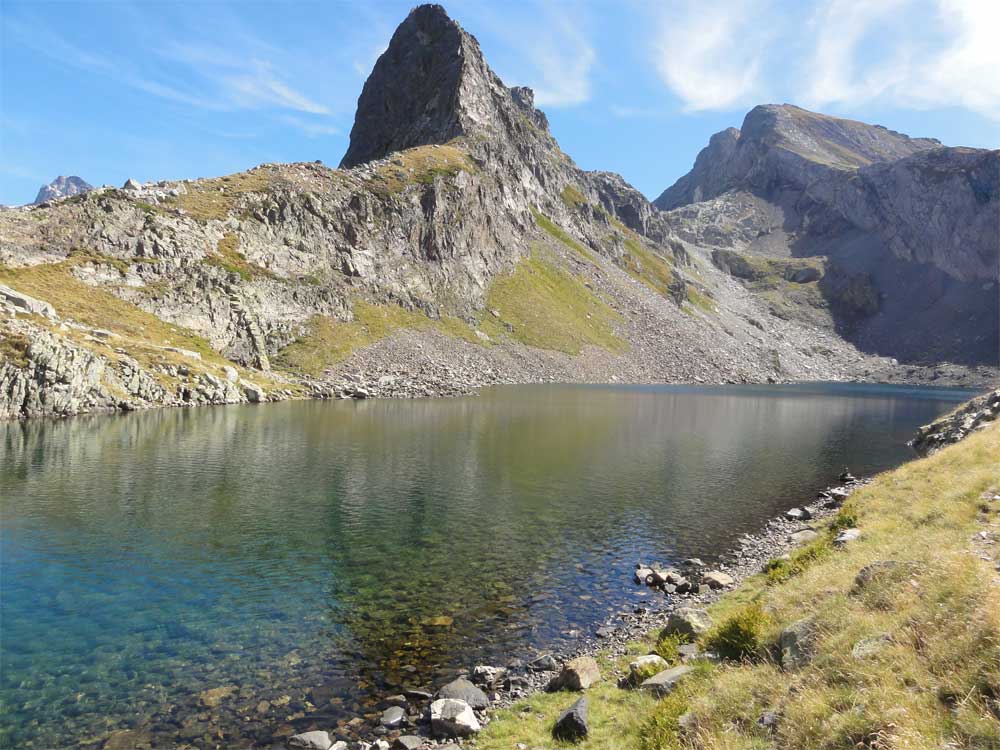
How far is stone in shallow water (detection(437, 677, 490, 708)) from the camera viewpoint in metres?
16.7

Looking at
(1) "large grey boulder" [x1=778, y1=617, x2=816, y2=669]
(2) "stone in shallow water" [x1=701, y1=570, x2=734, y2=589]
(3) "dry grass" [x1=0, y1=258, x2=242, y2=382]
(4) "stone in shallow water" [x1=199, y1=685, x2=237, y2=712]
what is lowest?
(4) "stone in shallow water" [x1=199, y1=685, x2=237, y2=712]

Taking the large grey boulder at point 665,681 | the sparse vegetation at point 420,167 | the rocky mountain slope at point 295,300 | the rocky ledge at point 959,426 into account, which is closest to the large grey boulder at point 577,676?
the large grey boulder at point 665,681

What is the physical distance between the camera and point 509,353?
154 meters

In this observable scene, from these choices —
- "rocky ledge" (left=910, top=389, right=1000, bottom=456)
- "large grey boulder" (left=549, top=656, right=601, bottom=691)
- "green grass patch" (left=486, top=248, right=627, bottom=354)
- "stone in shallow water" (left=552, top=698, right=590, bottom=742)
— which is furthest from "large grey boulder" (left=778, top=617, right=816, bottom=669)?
"green grass patch" (left=486, top=248, right=627, bottom=354)

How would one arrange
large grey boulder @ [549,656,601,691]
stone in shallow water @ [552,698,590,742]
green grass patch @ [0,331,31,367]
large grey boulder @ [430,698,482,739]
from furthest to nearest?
green grass patch @ [0,331,31,367] → large grey boulder @ [549,656,601,691] → large grey boulder @ [430,698,482,739] → stone in shallow water @ [552,698,590,742]

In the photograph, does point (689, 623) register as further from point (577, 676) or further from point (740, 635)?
point (577, 676)

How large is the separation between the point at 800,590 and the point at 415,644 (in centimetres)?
1327

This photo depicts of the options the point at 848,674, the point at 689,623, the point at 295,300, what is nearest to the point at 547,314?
the point at 295,300

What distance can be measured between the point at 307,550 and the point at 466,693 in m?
14.7

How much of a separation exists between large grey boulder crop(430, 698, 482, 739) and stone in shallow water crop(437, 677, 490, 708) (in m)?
0.57

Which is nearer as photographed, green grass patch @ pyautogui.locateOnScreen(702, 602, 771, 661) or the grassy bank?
the grassy bank

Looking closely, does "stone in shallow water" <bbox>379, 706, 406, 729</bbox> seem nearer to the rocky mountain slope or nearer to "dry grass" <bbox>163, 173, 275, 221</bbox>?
the rocky mountain slope

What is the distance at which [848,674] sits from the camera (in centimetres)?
1177

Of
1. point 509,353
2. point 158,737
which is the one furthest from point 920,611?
point 509,353
